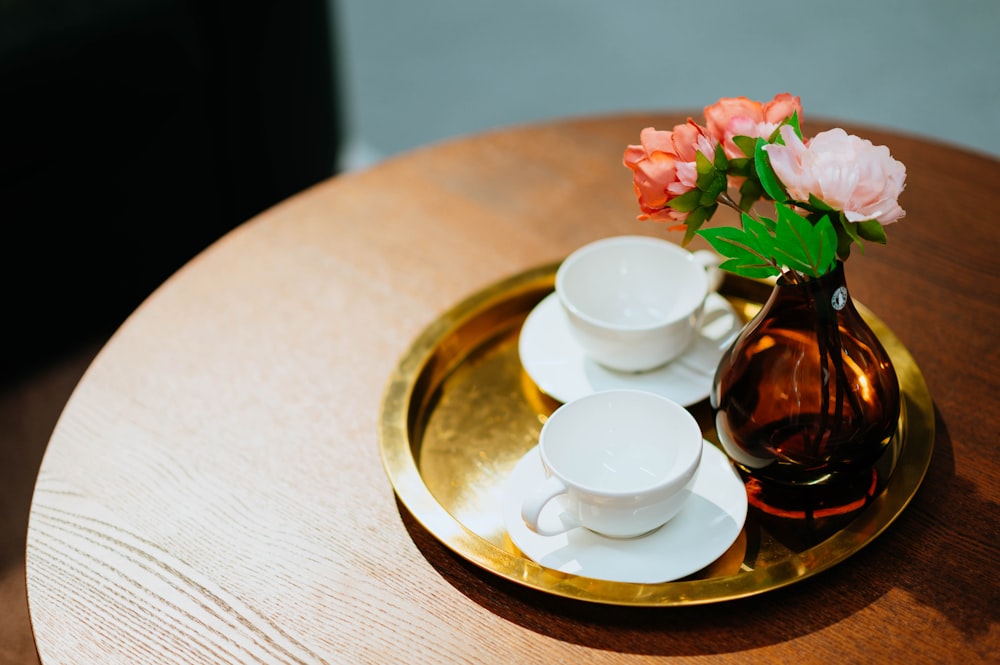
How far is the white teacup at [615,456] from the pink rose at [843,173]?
0.48ft

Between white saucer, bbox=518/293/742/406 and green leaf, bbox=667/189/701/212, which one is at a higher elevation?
green leaf, bbox=667/189/701/212

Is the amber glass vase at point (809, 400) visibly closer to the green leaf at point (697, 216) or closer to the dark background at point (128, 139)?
the green leaf at point (697, 216)

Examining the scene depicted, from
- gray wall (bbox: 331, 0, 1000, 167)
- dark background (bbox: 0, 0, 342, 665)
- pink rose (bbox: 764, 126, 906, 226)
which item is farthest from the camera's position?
gray wall (bbox: 331, 0, 1000, 167)

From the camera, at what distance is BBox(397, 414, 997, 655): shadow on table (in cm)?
49

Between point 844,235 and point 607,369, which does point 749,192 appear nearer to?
point 844,235

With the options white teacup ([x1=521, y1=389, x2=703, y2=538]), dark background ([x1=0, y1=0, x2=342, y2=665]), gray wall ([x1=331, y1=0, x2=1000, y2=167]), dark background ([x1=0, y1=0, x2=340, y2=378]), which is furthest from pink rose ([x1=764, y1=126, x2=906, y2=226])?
gray wall ([x1=331, y1=0, x2=1000, y2=167])

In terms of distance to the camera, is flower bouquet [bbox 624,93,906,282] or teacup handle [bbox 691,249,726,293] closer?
flower bouquet [bbox 624,93,906,282]

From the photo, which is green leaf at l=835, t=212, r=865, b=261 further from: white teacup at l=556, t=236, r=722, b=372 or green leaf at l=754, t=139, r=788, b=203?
white teacup at l=556, t=236, r=722, b=372

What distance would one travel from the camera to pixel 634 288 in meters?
0.70

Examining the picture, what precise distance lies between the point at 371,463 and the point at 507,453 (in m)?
0.09

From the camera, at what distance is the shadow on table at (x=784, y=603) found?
1.61ft

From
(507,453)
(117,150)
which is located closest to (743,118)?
(507,453)

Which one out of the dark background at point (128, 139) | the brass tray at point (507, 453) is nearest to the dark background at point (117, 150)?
the dark background at point (128, 139)

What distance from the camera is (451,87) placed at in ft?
6.34
